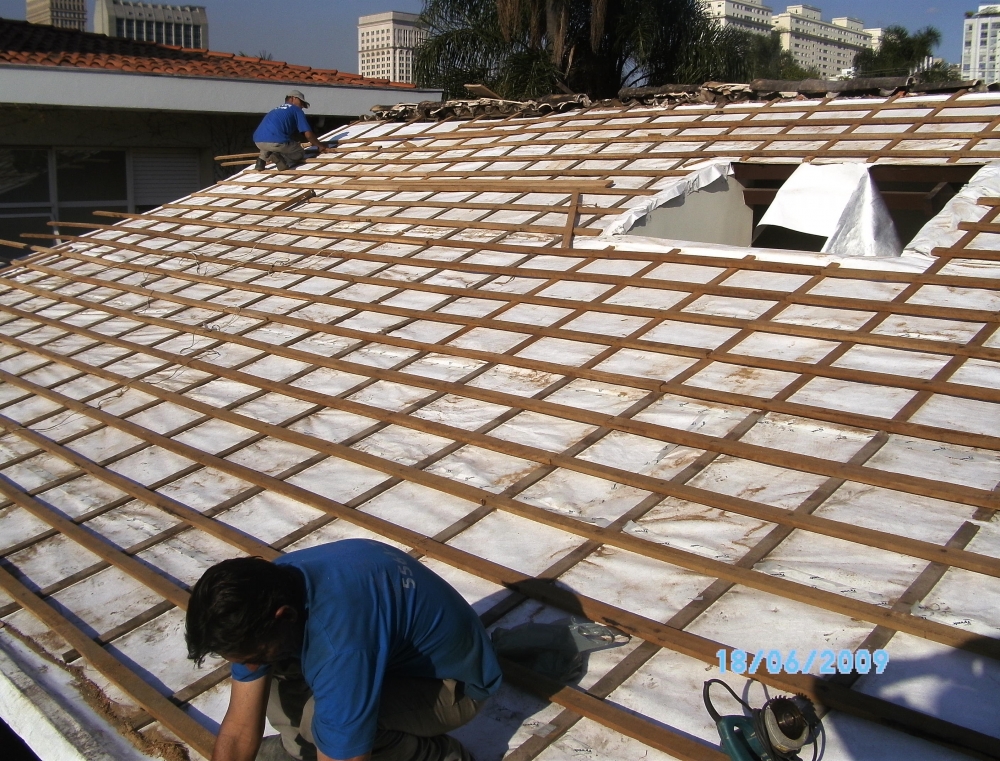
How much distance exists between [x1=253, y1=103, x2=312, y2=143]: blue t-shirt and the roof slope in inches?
131

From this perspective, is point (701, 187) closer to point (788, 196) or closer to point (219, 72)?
point (788, 196)

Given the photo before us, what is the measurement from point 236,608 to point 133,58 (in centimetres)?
1191

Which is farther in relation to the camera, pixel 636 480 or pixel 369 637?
pixel 636 480

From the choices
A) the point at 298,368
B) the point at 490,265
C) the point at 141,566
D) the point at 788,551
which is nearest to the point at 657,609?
the point at 788,551

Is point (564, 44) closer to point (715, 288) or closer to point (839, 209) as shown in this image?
point (839, 209)

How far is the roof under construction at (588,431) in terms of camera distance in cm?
235

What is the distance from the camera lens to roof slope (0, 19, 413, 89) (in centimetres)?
1073

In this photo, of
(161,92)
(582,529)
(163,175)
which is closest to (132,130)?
(163,175)

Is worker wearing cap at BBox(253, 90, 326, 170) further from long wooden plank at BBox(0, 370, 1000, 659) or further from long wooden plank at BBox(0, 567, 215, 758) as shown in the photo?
long wooden plank at BBox(0, 567, 215, 758)

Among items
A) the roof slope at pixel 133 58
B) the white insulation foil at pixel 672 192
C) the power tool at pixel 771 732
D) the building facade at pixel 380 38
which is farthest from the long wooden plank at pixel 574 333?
the building facade at pixel 380 38

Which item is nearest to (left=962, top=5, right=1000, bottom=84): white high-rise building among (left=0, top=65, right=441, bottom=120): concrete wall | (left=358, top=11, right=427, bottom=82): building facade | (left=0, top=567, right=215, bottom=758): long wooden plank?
(left=358, top=11, right=427, bottom=82): building facade

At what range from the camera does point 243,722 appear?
2.14 metres

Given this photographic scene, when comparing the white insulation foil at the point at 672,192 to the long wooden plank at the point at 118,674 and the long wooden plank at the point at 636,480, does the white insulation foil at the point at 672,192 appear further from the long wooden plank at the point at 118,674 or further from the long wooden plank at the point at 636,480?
the long wooden plank at the point at 118,674

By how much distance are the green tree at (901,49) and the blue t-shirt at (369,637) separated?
33.8 meters
